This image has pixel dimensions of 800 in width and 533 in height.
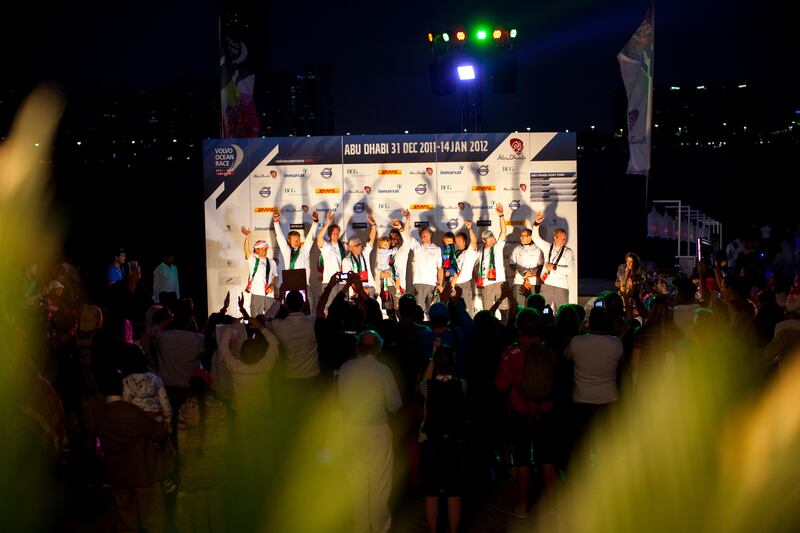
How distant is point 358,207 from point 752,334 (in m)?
9.40

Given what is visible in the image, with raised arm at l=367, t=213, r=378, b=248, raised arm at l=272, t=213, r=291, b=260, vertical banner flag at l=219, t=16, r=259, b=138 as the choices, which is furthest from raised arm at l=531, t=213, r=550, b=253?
vertical banner flag at l=219, t=16, r=259, b=138

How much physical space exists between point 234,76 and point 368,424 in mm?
12141

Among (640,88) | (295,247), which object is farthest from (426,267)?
(640,88)

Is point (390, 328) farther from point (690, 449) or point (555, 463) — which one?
point (690, 449)

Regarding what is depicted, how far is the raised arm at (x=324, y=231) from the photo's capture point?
48.6ft

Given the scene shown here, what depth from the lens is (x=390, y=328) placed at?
6.50 m

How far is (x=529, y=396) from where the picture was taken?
6066 mm

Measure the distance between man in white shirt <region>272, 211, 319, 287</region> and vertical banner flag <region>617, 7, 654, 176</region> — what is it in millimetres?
5683

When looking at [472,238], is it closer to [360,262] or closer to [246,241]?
[360,262]

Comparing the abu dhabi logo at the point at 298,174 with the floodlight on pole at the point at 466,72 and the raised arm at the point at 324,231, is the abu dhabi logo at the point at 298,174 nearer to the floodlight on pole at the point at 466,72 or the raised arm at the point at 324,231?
the raised arm at the point at 324,231

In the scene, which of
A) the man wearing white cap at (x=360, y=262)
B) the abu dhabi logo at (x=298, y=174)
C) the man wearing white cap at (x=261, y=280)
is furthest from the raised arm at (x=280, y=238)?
the man wearing white cap at (x=360, y=262)

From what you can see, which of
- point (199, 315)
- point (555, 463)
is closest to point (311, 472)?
point (555, 463)

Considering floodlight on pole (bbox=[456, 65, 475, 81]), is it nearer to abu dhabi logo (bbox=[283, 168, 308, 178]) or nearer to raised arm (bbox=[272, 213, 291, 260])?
abu dhabi logo (bbox=[283, 168, 308, 178])

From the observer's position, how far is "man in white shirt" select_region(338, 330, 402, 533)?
18.0 ft
